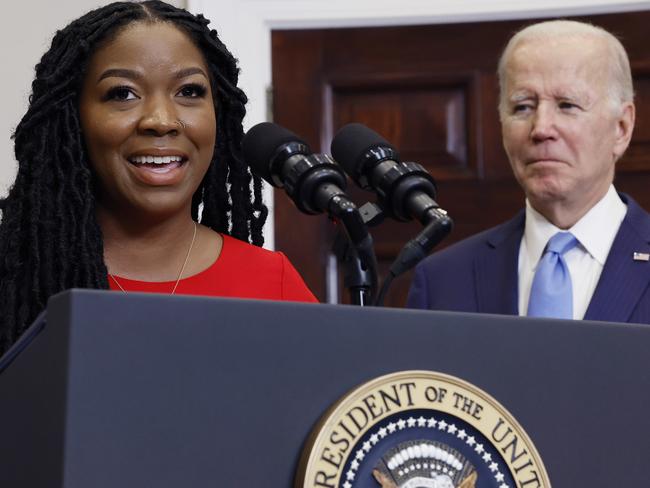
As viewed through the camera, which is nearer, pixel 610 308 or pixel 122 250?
pixel 122 250

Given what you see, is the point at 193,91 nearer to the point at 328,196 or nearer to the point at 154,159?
the point at 154,159

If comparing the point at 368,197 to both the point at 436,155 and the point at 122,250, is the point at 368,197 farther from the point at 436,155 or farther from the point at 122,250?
the point at 122,250

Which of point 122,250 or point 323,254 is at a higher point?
point 323,254

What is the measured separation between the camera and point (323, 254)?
3.54 metres

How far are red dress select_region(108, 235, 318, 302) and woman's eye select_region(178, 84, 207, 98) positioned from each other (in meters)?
0.25

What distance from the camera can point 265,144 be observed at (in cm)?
141

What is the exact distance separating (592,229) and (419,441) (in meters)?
1.90

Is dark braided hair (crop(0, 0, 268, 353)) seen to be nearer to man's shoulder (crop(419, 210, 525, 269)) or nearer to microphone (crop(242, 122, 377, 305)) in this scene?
microphone (crop(242, 122, 377, 305))

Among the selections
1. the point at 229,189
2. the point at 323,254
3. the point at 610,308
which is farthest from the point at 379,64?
the point at 229,189

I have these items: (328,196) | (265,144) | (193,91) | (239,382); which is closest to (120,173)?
(193,91)

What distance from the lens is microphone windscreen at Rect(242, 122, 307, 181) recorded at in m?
1.40

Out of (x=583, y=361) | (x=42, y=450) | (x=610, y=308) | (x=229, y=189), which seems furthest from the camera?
(x=610, y=308)

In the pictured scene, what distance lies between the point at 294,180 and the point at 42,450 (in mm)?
459

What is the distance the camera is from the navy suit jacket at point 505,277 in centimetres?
273
